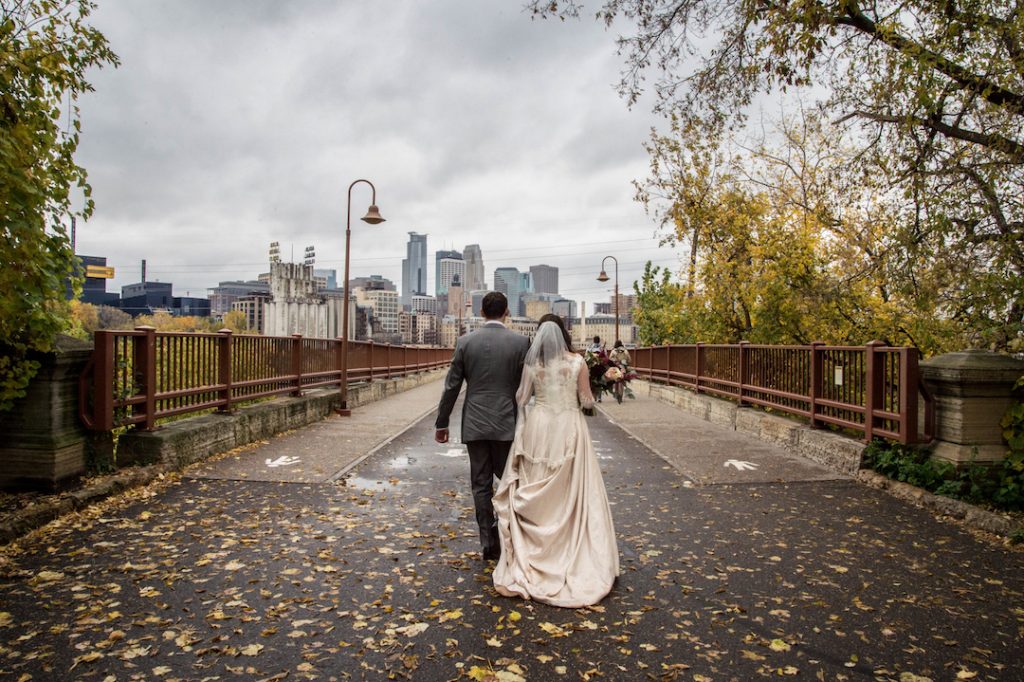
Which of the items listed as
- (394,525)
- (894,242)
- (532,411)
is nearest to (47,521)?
(394,525)

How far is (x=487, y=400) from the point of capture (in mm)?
4879

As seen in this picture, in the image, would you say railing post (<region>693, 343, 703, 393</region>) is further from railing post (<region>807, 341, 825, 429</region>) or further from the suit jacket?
the suit jacket

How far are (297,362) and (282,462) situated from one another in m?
5.08

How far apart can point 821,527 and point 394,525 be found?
12.4 feet

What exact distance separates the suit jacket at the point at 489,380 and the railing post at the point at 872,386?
208 inches

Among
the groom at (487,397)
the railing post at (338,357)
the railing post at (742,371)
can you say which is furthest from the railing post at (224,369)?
the railing post at (742,371)

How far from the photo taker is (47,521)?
5508 mm

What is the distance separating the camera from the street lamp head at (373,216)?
Answer: 16.9 m

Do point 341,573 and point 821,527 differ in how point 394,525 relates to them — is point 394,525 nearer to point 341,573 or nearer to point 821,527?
point 341,573

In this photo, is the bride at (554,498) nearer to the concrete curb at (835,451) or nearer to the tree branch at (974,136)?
the concrete curb at (835,451)

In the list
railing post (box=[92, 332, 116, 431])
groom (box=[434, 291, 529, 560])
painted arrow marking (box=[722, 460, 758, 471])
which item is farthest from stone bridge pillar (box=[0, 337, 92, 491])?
painted arrow marking (box=[722, 460, 758, 471])

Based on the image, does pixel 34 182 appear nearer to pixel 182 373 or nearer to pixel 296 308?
pixel 182 373

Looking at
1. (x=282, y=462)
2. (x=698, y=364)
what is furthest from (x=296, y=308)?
(x=282, y=462)

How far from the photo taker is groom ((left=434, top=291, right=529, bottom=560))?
192 inches
